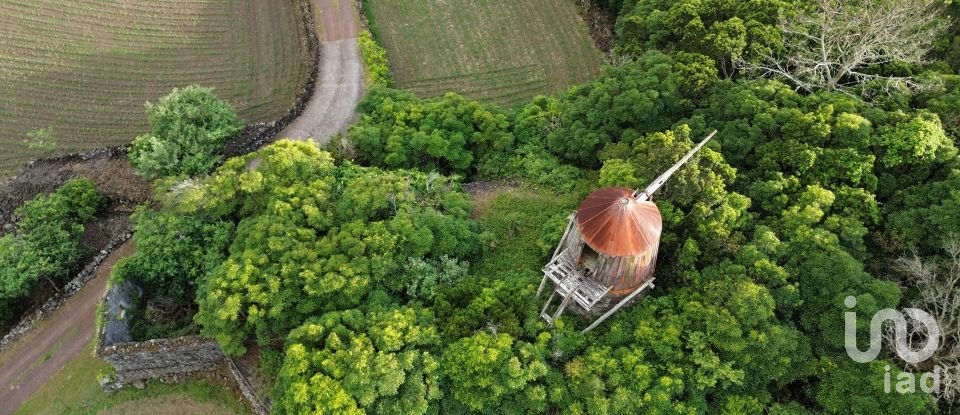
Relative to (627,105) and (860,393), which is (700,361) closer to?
(860,393)

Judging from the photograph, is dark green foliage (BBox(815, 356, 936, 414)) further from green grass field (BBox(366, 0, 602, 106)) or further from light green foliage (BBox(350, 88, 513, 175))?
green grass field (BBox(366, 0, 602, 106))

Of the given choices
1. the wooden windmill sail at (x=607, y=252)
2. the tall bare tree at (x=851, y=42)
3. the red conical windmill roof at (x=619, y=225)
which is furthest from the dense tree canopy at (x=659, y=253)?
the red conical windmill roof at (x=619, y=225)

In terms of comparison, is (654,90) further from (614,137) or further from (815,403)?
(815,403)

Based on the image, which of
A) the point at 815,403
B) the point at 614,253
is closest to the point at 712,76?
the point at 614,253

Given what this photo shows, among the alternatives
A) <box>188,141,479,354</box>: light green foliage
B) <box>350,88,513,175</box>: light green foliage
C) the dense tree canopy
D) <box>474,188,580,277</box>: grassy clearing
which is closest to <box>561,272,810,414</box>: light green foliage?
the dense tree canopy

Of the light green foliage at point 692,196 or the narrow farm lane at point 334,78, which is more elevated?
the narrow farm lane at point 334,78

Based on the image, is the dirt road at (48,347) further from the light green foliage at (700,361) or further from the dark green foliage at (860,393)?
the dark green foliage at (860,393)
